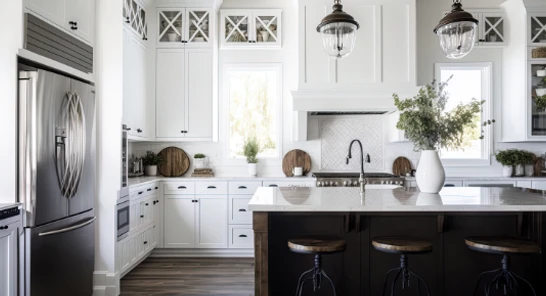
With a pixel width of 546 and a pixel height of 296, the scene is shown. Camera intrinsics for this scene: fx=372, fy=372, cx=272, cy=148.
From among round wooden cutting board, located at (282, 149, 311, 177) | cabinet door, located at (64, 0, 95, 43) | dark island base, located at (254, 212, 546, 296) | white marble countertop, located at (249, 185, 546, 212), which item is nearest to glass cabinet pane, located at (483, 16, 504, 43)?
round wooden cutting board, located at (282, 149, 311, 177)

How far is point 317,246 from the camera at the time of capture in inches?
86.3

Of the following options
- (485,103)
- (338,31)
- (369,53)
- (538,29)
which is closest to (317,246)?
(338,31)

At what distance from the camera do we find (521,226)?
99.0 inches

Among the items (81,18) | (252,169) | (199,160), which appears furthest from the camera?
(199,160)

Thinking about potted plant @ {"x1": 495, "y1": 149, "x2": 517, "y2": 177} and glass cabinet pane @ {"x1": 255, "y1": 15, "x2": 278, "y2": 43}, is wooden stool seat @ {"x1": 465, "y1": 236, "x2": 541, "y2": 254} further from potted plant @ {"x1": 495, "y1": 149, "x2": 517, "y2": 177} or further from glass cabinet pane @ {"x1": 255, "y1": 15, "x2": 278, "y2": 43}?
glass cabinet pane @ {"x1": 255, "y1": 15, "x2": 278, "y2": 43}

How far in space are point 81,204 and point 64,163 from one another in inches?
16.1

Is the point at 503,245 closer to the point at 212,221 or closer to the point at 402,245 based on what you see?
the point at 402,245

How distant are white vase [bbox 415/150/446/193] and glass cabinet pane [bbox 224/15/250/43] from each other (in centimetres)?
311

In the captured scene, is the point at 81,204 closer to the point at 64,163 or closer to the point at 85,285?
the point at 64,163

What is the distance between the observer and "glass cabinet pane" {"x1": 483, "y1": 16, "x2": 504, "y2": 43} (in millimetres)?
4968

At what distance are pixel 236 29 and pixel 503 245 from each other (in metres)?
4.01

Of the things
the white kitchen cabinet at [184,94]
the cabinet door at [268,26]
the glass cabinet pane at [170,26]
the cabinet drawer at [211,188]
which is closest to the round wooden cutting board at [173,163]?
the white kitchen cabinet at [184,94]

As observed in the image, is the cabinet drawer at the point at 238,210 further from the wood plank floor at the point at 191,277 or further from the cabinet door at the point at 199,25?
the cabinet door at the point at 199,25

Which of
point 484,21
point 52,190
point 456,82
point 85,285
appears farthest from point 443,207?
point 484,21
